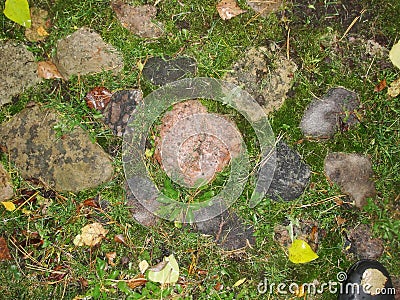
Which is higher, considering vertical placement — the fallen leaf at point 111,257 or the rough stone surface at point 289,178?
the rough stone surface at point 289,178

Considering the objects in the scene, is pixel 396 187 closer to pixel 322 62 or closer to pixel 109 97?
pixel 322 62

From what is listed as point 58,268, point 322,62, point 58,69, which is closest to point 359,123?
point 322,62

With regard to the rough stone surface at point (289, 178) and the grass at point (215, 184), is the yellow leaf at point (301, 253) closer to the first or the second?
the grass at point (215, 184)

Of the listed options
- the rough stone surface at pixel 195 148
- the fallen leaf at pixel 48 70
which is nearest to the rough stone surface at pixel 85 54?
the fallen leaf at pixel 48 70

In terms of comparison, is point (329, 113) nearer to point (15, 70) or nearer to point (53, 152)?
point (53, 152)

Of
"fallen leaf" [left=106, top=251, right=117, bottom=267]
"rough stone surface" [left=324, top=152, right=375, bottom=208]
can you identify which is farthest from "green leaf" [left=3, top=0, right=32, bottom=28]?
"rough stone surface" [left=324, top=152, right=375, bottom=208]
